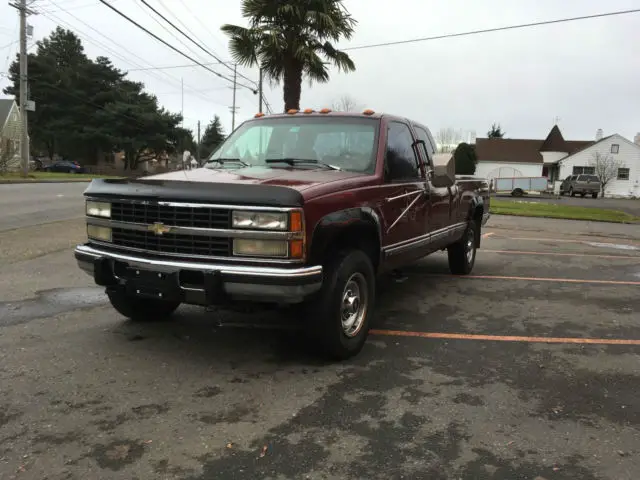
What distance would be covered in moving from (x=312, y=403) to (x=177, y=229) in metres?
1.54

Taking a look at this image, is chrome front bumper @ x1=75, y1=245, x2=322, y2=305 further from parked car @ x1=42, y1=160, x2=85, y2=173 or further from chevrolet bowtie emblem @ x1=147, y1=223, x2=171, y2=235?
parked car @ x1=42, y1=160, x2=85, y2=173

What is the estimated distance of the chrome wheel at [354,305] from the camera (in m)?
4.35

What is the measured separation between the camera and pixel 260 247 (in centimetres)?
375

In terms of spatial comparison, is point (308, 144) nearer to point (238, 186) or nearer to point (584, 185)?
point (238, 186)

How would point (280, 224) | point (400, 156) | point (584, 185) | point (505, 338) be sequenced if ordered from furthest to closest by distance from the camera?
point (584, 185)
point (400, 156)
point (505, 338)
point (280, 224)

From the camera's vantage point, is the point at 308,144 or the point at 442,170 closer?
the point at 308,144

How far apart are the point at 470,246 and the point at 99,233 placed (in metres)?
5.57

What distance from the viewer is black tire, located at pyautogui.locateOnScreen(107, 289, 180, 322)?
4996 millimetres

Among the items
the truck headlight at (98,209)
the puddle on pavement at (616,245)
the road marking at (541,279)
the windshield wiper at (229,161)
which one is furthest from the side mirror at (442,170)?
the puddle on pavement at (616,245)

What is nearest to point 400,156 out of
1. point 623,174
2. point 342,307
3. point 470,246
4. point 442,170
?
point 442,170

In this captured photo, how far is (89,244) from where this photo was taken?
4.64m

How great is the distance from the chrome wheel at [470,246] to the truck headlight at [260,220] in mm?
4925

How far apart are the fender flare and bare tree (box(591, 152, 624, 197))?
52.6 m

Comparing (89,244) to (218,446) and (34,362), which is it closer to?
(34,362)
